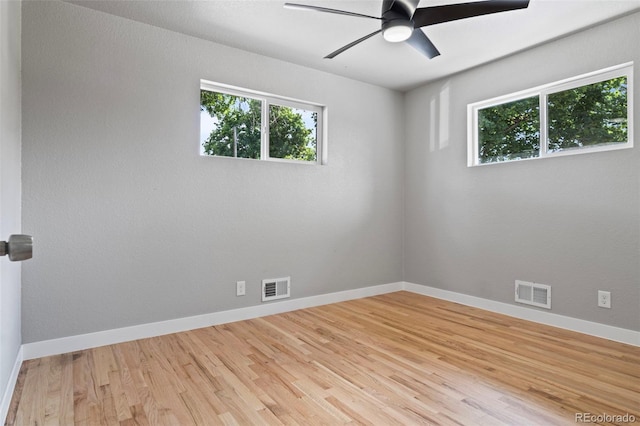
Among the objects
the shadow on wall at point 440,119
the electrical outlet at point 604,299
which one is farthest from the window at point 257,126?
the electrical outlet at point 604,299

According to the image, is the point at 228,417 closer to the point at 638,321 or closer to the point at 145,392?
the point at 145,392

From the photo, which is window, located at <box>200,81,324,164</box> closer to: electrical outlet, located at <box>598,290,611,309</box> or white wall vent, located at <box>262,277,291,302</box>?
white wall vent, located at <box>262,277,291,302</box>

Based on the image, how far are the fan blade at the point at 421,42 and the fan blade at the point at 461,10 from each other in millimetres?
135

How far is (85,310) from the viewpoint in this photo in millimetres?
2547

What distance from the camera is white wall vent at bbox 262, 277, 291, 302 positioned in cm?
338

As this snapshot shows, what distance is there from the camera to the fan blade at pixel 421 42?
235 cm

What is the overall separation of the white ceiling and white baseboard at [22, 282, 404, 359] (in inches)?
94.7

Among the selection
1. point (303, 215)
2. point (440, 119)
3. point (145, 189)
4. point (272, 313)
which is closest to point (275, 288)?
point (272, 313)

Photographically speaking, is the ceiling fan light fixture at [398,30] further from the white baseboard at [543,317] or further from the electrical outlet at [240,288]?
the white baseboard at [543,317]

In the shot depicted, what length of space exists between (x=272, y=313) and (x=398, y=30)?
2621 mm

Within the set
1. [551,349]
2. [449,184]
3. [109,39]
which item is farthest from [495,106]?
[109,39]

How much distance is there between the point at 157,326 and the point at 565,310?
3415 millimetres

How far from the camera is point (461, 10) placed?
2.06 meters

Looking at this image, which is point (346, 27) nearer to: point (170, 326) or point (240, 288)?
point (240, 288)
